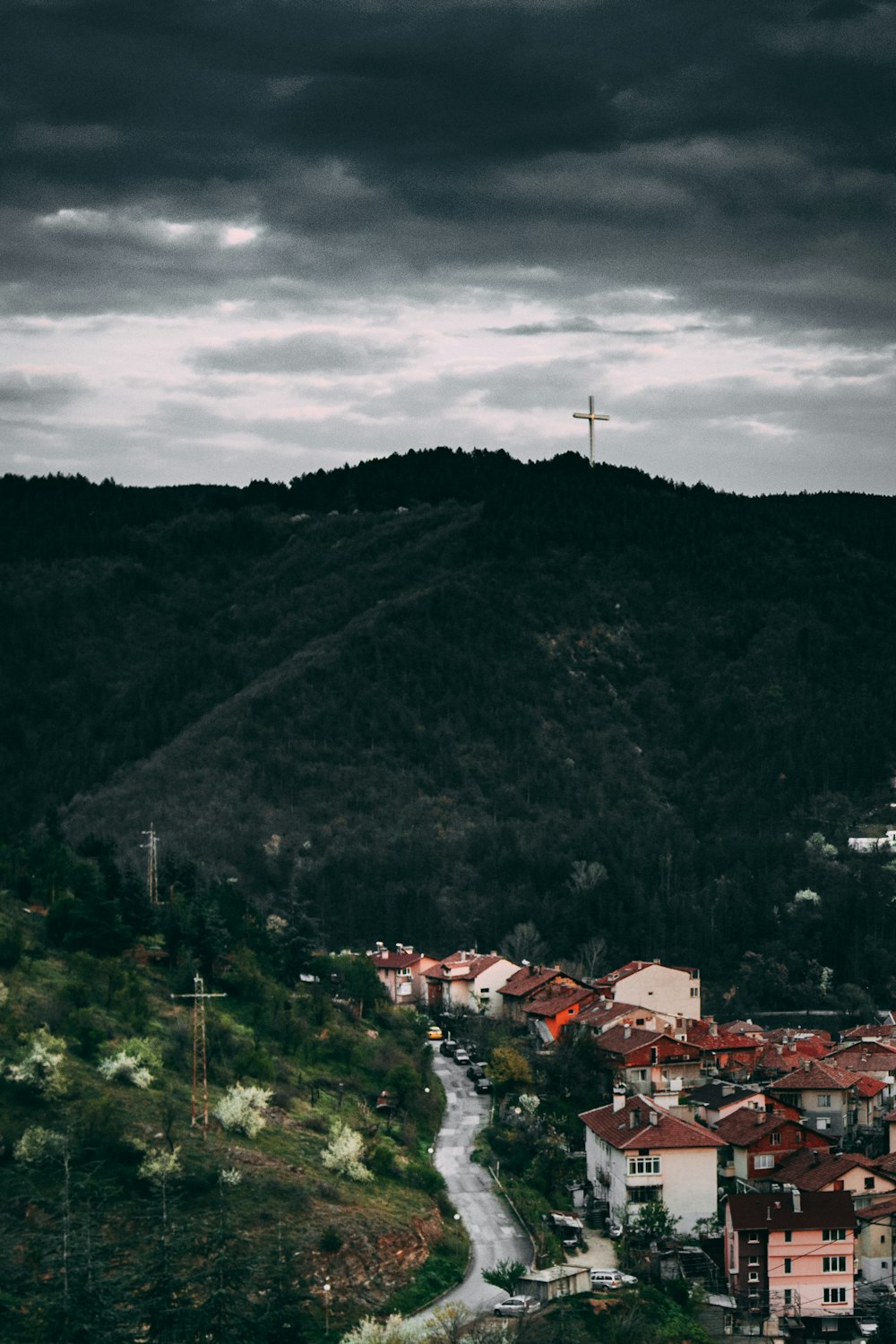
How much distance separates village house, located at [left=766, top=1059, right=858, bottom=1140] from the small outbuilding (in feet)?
71.7

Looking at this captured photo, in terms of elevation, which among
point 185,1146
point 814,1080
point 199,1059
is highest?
point 199,1059

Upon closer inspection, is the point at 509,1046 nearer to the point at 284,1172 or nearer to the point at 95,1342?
the point at 284,1172

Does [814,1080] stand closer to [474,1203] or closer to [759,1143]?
[759,1143]

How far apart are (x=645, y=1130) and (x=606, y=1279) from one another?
343 inches

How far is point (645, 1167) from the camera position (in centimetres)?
6431

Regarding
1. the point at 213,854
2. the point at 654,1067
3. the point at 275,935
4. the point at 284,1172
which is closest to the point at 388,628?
the point at 213,854

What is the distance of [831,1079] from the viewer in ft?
257

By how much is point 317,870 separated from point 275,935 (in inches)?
2156

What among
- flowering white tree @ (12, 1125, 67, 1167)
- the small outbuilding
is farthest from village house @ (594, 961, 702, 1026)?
flowering white tree @ (12, 1125, 67, 1167)

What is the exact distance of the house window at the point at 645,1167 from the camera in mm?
64250

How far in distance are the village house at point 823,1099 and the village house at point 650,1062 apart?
11.5 feet

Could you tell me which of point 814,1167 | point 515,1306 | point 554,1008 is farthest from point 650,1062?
point 515,1306

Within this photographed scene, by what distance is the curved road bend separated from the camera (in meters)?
56.2

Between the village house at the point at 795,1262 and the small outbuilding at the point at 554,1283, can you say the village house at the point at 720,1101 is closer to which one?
the village house at the point at 795,1262
